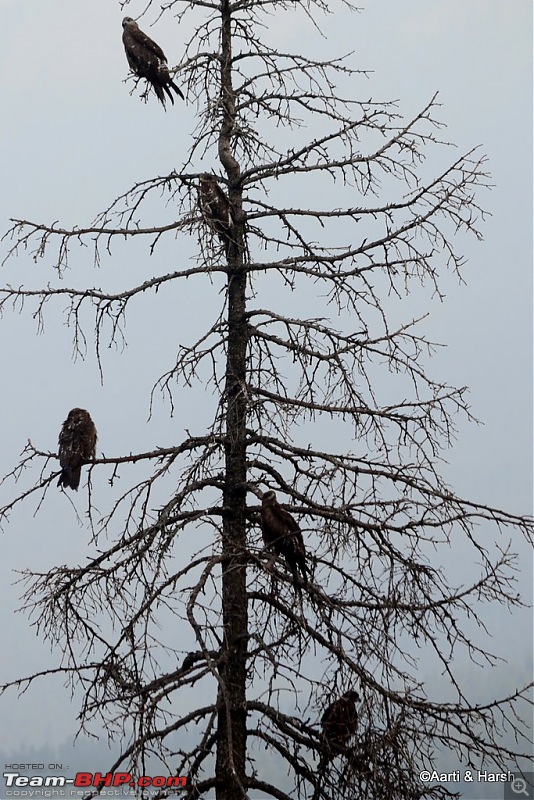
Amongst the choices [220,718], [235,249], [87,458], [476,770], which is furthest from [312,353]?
[476,770]

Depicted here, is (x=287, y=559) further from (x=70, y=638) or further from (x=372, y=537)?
(x=70, y=638)

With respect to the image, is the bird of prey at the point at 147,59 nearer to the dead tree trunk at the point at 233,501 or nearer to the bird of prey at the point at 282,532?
the dead tree trunk at the point at 233,501

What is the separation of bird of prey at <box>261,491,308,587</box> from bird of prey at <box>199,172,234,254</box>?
211cm

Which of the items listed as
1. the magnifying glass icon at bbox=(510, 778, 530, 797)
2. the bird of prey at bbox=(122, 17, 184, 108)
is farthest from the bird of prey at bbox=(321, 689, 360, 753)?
the bird of prey at bbox=(122, 17, 184, 108)

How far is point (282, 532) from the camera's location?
795 centimetres

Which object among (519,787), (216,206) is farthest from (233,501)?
(519,787)

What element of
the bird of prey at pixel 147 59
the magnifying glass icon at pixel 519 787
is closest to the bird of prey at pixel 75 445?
the bird of prey at pixel 147 59

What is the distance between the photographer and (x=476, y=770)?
8.26 m

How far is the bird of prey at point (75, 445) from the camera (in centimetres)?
869

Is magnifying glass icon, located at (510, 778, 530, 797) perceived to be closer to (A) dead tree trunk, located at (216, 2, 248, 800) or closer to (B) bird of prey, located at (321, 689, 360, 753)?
(B) bird of prey, located at (321, 689, 360, 753)

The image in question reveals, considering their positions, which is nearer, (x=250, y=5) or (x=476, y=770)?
(x=476, y=770)

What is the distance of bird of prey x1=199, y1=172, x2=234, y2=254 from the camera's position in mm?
8539

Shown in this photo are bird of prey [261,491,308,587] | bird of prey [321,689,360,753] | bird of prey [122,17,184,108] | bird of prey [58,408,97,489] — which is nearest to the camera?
bird of prey [261,491,308,587]

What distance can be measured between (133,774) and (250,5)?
239 inches
